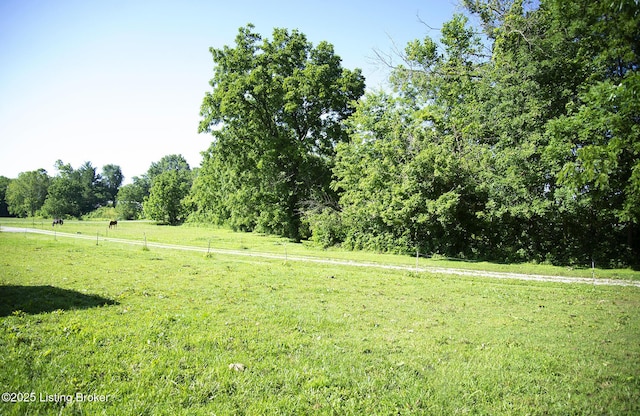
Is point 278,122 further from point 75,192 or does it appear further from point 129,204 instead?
point 75,192

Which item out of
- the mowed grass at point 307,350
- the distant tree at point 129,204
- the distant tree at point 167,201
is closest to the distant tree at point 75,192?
the distant tree at point 129,204

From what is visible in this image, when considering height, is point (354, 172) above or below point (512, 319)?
above

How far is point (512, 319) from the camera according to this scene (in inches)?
345

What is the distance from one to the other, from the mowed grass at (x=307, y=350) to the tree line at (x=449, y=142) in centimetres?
620

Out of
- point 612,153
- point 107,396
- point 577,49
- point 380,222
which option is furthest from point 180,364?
point 577,49

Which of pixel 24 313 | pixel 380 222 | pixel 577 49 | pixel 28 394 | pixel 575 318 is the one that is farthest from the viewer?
pixel 380 222

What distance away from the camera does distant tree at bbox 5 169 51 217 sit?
100125 mm

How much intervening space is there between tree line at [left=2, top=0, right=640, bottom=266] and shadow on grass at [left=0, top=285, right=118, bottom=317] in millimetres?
15156

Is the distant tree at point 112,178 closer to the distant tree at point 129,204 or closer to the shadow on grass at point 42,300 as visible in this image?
the distant tree at point 129,204

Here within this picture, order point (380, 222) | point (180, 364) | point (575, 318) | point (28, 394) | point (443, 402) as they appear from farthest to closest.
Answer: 1. point (380, 222)
2. point (575, 318)
3. point (180, 364)
4. point (443, 402)
5. point (28, 394)

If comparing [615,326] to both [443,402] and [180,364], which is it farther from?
[180,364]

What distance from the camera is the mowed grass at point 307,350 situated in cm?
442

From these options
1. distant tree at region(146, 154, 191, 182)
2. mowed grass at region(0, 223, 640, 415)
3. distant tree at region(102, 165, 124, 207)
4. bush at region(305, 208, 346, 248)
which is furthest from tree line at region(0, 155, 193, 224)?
mowed grass at region(0, 223, 640, 415)

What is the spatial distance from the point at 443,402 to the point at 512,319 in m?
5.40
